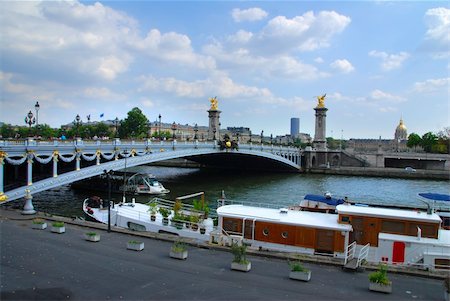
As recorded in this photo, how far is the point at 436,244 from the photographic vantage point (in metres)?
16.0

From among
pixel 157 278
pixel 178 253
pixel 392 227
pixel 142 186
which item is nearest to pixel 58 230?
pixel 178 253

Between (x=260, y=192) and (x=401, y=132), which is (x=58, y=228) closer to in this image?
(x=260, y=192)

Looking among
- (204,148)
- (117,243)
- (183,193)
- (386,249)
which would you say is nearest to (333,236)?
(386,249)

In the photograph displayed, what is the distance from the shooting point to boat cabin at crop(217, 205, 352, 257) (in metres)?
16.8

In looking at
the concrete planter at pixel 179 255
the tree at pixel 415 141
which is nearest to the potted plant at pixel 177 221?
the concrete planter at pixel 179 255

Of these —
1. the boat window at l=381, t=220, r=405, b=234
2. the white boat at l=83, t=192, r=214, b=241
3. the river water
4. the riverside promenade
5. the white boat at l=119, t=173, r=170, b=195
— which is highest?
the boat window at l=381, t=220, r=405, b=234

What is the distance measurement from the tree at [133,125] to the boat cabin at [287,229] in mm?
82706

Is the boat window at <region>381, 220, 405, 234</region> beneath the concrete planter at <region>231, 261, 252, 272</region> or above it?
above

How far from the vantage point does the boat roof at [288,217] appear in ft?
56.0

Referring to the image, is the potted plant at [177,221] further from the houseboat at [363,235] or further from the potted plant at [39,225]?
the potted plant at [39,225]

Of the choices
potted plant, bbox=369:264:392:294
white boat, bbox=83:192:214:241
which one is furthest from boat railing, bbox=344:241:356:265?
white boat, bbox=83:192:214:241

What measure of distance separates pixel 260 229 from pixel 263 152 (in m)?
49.3

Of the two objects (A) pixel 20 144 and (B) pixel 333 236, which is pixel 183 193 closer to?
(A) pixel 20 144

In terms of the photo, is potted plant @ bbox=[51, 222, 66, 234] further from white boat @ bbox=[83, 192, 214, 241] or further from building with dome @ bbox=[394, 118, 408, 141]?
building with dome @ bbox=[394, 118, 408, 141]
